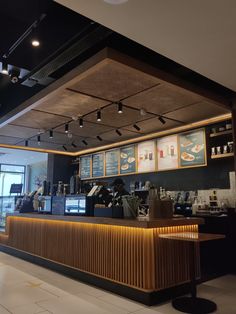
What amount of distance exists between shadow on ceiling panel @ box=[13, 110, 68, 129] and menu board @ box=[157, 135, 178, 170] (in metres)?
2.25

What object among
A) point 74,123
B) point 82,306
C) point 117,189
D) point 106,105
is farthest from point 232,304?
point 74,123

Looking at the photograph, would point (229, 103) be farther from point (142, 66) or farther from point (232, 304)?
point (232, 304)

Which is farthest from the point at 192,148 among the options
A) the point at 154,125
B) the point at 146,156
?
the point at 146,156

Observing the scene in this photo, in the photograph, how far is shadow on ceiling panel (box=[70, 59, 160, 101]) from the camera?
332cm

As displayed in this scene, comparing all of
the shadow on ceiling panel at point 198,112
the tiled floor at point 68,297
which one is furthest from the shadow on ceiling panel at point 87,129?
the tiled floor at point 68,297

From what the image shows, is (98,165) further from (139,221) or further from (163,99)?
(139,221)

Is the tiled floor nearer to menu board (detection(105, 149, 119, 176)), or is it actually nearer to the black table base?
the black table base

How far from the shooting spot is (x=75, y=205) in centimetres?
483

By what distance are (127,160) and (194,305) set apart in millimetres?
4352

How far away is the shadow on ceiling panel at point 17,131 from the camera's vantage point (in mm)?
5909

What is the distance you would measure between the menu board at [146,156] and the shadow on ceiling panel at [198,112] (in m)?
1.38

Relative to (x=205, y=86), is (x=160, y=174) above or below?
below

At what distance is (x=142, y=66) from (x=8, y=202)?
11.5 metres

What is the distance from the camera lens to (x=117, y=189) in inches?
177
